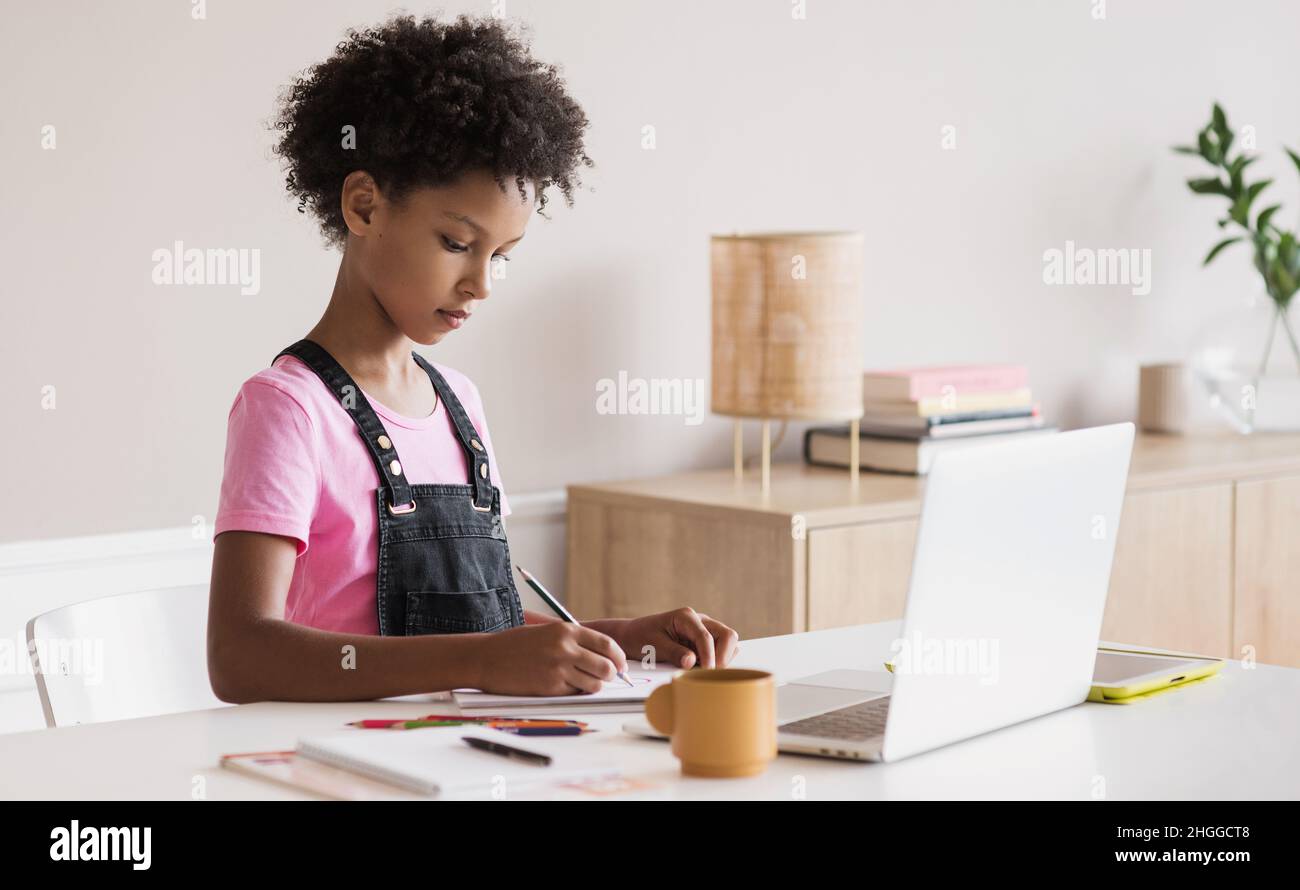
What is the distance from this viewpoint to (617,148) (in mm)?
2738

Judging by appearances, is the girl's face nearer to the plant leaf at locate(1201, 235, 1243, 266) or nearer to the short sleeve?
the short sleeve

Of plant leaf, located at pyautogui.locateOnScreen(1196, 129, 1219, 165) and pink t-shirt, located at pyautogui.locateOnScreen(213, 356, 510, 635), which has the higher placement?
plant leaf, located at pyautogui.locateOnScreen(1196, 129, 1219, 165)

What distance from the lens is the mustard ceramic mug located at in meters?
1.10

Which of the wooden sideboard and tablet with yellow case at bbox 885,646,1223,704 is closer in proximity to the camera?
tablet with yellow case at bbox 885,646,1223,704

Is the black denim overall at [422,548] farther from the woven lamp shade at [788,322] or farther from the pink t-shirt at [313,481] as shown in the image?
the woven lamp shade at [788,322]

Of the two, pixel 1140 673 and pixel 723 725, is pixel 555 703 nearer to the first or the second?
pixel 723 725

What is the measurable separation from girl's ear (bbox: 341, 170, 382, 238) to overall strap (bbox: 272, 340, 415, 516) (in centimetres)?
13

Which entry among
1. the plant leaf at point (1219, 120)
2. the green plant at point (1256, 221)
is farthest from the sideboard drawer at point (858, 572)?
the plant leaf at point (1219, 120)

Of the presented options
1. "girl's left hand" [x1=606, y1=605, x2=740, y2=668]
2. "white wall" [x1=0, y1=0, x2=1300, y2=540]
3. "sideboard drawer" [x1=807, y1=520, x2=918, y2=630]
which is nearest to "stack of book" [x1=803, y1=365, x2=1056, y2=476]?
"white wall" [x1=0, y1=0, x2=1300, y2=540]

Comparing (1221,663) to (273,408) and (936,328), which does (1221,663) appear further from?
(936,328)

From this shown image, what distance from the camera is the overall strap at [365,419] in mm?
1589

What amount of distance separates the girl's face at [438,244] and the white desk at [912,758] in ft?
1.43

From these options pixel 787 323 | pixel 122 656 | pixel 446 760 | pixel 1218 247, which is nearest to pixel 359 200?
pixel 122 656
